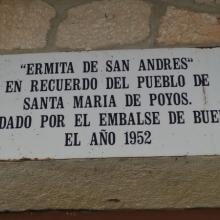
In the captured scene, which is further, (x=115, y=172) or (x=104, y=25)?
(x=104, y=25)

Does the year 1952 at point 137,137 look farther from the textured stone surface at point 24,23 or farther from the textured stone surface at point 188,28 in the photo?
the textured stone surface at point 24,23

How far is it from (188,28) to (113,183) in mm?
702

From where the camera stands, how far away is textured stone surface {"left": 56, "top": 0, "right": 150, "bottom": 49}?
242 centimetres

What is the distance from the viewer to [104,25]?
2.46m

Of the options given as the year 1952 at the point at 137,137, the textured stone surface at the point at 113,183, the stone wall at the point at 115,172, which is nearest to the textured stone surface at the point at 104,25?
the stone wall at the point at 115,172

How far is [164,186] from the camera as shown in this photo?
7.06ft

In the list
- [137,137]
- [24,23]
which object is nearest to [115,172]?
[137,137]

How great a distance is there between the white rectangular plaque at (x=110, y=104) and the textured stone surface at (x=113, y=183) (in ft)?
0.12

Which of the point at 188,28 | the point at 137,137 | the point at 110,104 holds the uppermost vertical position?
the point at 188,28

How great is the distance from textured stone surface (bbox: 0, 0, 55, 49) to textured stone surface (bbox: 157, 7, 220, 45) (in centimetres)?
46

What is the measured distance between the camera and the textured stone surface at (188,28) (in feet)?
7.88

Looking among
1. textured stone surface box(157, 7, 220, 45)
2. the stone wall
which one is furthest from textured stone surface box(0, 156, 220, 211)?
textured stone surface box(157, 7, 220, 45)

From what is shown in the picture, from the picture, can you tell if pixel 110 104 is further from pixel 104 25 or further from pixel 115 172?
pixel 104 25

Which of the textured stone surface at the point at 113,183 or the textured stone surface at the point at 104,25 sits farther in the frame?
the textured stone surface at the point at 104,25
